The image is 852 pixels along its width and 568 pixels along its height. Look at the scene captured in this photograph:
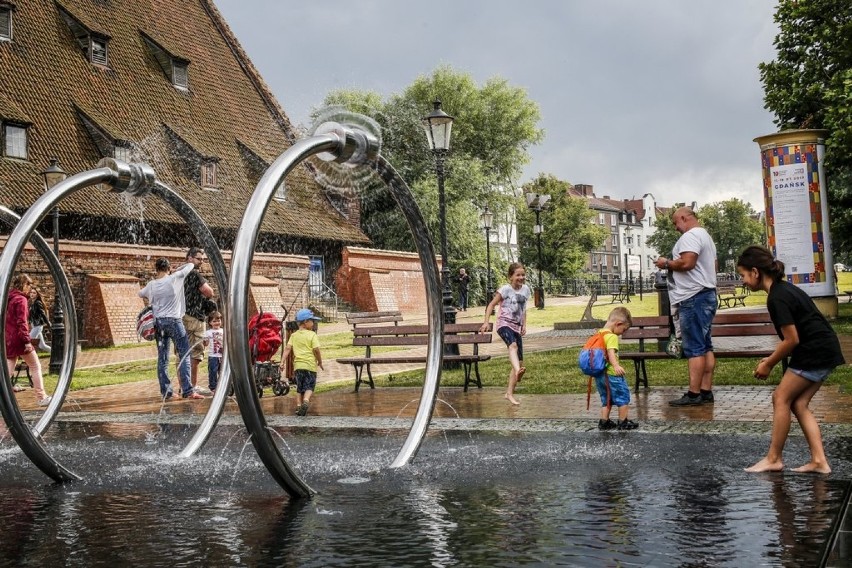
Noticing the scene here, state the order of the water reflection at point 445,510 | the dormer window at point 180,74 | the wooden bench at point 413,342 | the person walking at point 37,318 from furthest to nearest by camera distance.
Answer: the dormer window at point 180,74
the person walking at point 37,318
the wooden bench at point 413,342
the water reflection at point 445,510

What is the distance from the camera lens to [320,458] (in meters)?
6.92

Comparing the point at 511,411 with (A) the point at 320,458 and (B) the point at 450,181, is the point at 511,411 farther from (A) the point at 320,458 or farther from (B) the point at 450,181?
(B) the point at 450,181

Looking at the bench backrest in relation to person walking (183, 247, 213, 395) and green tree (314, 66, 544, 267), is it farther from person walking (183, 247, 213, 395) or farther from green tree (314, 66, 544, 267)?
green tree (314, 66, 544, 267)

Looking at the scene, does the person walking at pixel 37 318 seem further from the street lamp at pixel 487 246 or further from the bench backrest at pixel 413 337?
the street lamp at pixel 487 246

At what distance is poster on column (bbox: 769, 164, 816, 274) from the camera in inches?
774

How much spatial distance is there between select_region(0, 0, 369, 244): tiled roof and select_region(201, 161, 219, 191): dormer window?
278 mm

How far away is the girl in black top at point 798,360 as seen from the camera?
5816mm

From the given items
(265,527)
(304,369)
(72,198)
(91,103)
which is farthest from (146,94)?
(265,527)

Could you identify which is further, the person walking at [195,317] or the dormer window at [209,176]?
the dormer window at [209,176]

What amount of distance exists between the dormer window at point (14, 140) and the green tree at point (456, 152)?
18.5 m

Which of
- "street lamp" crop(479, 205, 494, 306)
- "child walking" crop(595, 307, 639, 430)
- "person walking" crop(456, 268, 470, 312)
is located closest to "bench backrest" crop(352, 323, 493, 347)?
"child walking" crop(595, 307, 639, 430)

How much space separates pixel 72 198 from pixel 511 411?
2156 centimetres

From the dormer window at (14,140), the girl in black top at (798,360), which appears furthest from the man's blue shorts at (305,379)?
the dormer window at (14,140)

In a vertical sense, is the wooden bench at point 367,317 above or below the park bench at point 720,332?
above
